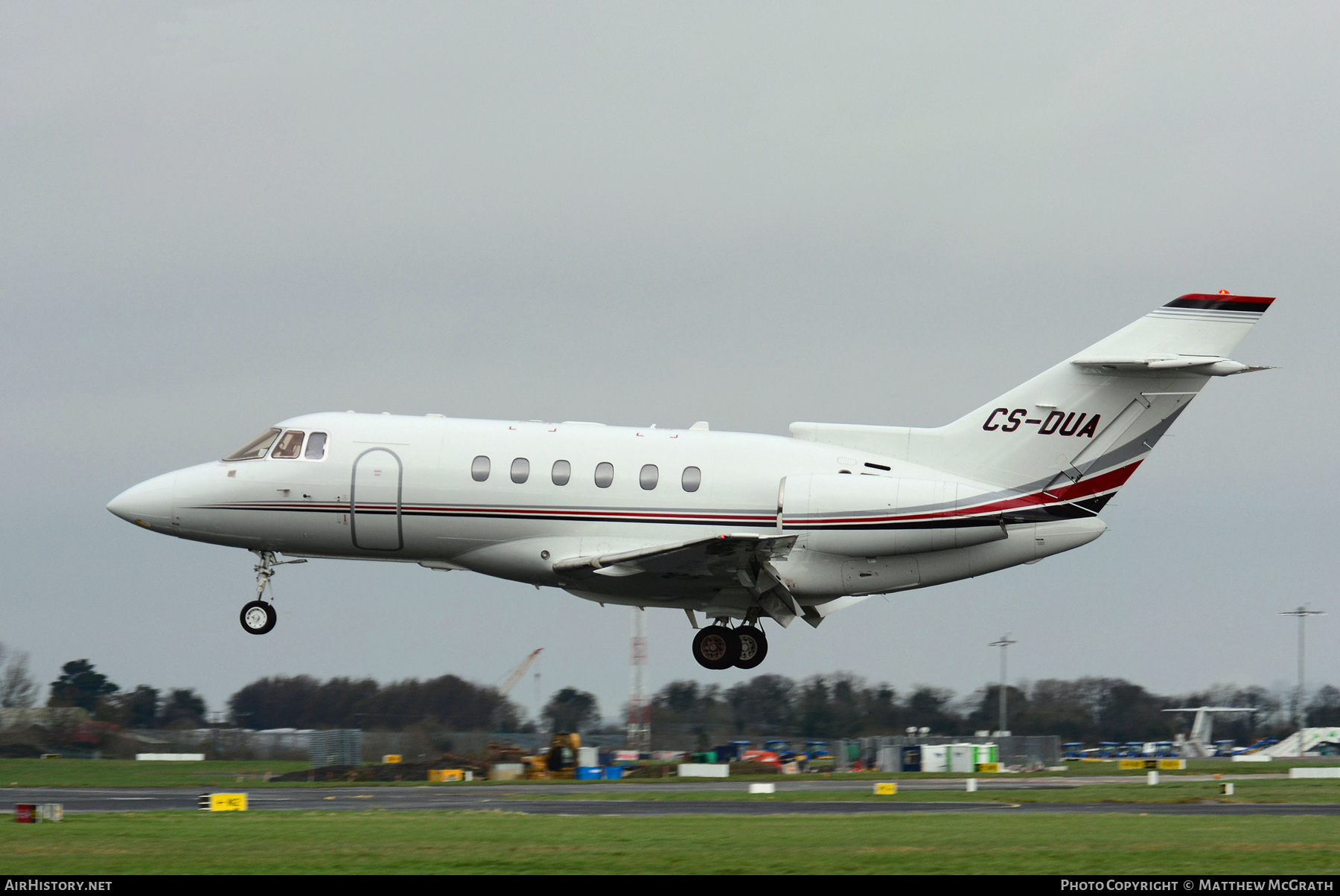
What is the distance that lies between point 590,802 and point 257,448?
9190mm

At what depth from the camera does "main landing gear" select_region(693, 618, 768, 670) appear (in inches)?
1131

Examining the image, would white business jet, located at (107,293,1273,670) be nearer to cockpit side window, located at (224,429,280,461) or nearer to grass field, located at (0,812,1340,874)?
cockpit side window, located at (224,429,280,461)

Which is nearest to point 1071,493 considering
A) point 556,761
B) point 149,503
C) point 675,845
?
point 675,845

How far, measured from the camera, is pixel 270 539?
1135 inches

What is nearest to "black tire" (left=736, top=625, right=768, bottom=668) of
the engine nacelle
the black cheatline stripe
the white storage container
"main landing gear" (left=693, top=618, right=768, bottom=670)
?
"main landing gear" (left=693, top=618, right=768, bottom=670)

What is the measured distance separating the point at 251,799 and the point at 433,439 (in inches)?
372

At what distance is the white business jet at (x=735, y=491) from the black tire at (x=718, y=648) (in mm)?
34

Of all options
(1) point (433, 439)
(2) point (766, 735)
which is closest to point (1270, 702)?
(2) point (766, 735)

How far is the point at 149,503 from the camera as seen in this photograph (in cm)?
2945

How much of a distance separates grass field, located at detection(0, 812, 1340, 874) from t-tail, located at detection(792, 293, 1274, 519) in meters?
6.28

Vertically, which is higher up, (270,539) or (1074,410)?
(1074,410)

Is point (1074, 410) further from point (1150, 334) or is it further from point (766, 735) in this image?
point (766, 735)

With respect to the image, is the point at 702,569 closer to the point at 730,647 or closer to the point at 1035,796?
the point at 730,647

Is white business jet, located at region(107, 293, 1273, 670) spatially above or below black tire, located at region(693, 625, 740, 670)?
above
